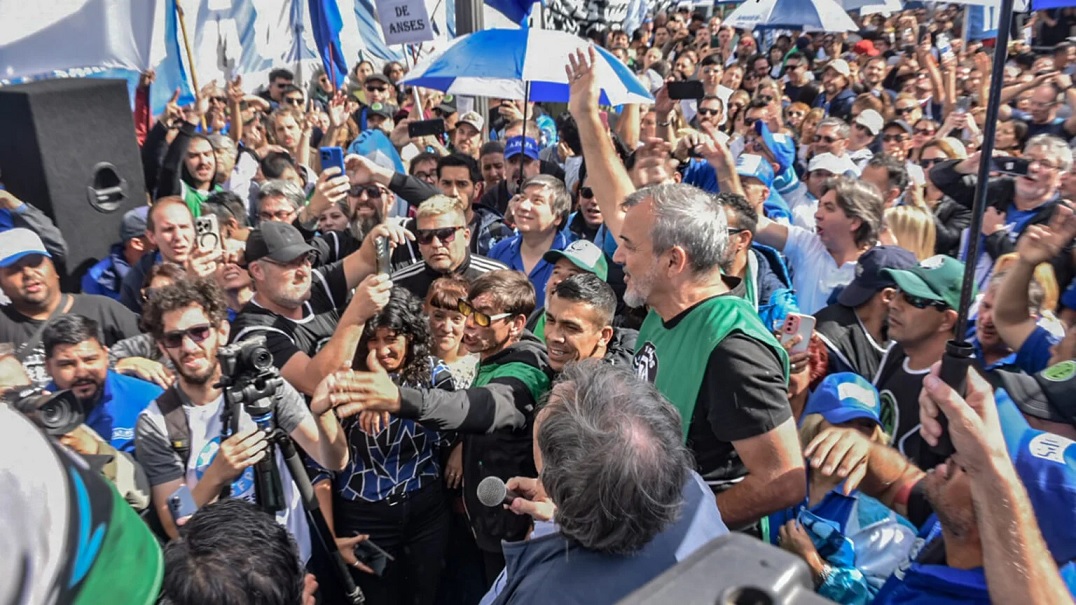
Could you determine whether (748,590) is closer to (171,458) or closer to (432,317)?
(171,458)

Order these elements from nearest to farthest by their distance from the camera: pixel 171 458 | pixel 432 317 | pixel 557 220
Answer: pixel 171 458
pixel 432 317
pixel 557 220

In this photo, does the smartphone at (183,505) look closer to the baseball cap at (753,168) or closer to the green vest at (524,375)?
the green vest at (524,375)

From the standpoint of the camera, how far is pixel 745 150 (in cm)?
697

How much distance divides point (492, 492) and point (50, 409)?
1.43 metres

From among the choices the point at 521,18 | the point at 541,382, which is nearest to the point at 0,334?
the point at 541,382

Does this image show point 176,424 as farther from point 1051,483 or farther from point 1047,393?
point 1047,393

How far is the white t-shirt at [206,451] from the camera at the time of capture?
263 centimetres

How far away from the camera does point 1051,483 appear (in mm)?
1677

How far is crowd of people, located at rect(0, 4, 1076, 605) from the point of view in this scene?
158 centimetres

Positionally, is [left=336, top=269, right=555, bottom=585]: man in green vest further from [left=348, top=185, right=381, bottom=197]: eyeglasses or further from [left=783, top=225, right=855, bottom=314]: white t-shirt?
[left=348, top=185, right=381, bottom=197]: eyeglasses

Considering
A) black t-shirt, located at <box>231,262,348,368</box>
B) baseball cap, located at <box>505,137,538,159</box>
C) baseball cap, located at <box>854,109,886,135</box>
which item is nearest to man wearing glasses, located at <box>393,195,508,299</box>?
black t-shirt, located at <box>231,262,348,368</box>

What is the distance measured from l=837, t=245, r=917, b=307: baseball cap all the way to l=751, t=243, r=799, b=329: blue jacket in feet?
0.79

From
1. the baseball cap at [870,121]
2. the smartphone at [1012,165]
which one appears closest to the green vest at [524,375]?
the smartphone at [1012,165]

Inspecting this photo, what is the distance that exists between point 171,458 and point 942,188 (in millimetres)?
4840
